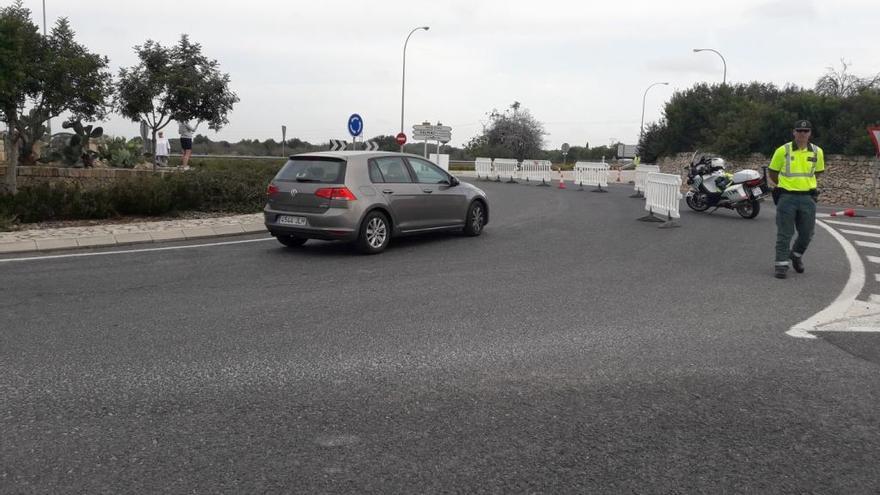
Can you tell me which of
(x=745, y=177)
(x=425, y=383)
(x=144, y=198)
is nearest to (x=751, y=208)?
(x=745, y=177)

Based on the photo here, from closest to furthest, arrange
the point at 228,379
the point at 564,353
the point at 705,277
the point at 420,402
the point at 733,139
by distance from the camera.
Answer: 1. the point at 420,402
2. the point at 228,379
3. the point at 564,353
4. the point at 705,277
5. the point at 733,139

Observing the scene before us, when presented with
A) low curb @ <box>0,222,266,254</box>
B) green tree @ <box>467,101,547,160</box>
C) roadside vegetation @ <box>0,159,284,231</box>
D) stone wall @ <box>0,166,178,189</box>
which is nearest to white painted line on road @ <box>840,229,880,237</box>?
low curb @ <box>0,222,266,254</box>

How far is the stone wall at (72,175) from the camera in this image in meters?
15.6

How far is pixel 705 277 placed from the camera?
9.05m

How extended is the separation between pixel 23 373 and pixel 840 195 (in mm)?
32257

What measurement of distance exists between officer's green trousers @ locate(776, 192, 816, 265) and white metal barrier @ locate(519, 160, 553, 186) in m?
24.9

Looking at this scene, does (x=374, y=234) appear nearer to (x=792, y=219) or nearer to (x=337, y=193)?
(x=337, y=193)

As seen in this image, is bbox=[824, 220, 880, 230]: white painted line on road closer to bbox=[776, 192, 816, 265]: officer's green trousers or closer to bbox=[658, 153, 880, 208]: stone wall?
bbox=[776, 192, 816, 265]: officer's green trousers

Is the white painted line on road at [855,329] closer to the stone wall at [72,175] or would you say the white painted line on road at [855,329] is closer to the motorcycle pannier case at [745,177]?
the motorcycle pannier case at [745,177]

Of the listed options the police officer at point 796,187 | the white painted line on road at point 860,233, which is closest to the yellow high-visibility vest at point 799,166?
the police officer at point 796,187

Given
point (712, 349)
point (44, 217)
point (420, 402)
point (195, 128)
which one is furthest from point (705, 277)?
point (195, 128)

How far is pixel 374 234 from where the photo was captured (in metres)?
10.7

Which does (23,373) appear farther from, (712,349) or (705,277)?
(705,277)

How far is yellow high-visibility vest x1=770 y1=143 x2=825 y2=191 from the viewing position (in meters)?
8.89
